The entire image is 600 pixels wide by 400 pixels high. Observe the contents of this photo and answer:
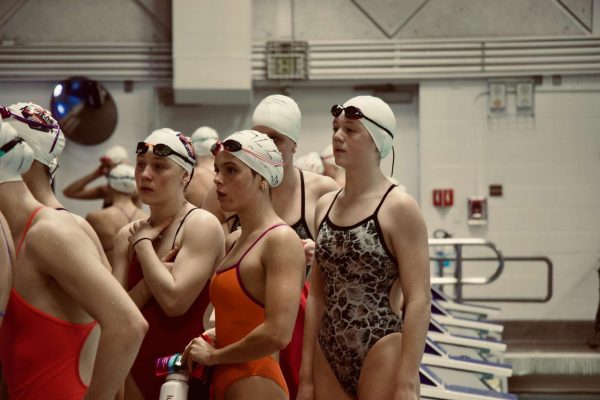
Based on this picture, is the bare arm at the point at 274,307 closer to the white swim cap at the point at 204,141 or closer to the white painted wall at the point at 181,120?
the white swim cap at the point at 204,141

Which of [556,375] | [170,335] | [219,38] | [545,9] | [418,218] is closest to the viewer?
[418,218]

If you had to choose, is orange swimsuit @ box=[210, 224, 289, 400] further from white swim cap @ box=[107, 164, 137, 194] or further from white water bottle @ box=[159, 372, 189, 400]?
white swim cap @ box=[107, 164, 137, 194]

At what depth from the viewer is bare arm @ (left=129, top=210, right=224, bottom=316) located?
10.5ft

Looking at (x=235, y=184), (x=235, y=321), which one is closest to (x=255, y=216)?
(x=235, y=184)

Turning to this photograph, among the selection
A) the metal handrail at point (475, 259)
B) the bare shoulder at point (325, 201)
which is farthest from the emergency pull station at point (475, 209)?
the bare shoulder at point (325, 201)

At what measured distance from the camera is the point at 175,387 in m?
2.74

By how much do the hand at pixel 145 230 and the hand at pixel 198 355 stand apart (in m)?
0.61

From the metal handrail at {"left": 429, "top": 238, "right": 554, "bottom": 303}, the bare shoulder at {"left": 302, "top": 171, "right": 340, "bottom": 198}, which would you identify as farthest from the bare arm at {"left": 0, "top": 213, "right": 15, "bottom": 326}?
the metal handrail at {"left": 429, "top": 238, "right": 554, "bottom": 303}

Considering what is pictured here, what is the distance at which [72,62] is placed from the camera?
11094 millimetres

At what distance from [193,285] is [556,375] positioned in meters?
6.84

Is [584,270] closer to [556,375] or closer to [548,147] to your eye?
[548,147]

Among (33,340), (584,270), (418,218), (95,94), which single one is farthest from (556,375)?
(33,340)

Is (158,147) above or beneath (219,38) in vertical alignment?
beneath

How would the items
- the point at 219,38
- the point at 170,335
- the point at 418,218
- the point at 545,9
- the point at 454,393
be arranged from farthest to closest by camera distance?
the point at 545,9 < the point at 219,38 < the point at 454,393 < the point at 170,335 < the point at 418,218
